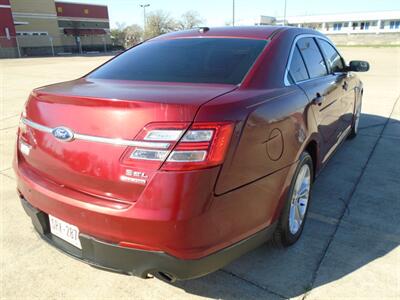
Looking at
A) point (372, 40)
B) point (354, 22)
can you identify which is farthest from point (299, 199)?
point (354, 22)

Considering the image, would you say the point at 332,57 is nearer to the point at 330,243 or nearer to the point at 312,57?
the point at 312,57

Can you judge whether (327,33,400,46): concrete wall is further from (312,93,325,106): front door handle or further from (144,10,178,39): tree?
(312,93,325,106): front door handle

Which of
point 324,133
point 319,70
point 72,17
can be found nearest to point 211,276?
point 324,133

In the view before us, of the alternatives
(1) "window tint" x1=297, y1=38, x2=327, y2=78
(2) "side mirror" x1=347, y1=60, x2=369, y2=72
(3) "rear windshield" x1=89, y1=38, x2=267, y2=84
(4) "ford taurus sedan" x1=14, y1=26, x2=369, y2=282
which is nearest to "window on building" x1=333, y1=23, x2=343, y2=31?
(2) "side mirror" x1=347, y1=60, x2=369, y2=72

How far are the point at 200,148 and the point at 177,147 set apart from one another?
11 centimetres

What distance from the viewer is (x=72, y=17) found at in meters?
52.0

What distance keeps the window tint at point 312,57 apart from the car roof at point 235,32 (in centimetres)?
21

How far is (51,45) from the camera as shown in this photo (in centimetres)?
4478

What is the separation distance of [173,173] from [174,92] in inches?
21.6

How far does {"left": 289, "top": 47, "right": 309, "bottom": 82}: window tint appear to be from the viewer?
Result: 2788 millimetres

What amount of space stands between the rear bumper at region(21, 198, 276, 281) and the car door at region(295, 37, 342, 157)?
140cm

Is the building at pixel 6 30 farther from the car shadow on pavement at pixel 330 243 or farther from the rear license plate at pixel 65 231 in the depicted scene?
the rear license plate at pixel 65 231

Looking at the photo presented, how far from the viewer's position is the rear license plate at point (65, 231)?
204 cm

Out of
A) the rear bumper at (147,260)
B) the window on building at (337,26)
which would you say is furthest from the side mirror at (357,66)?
the window on building at (337,26)
